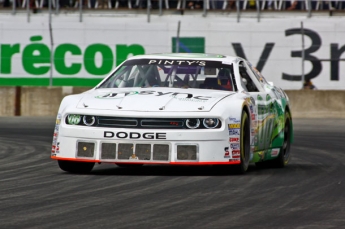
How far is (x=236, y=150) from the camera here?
9555mm

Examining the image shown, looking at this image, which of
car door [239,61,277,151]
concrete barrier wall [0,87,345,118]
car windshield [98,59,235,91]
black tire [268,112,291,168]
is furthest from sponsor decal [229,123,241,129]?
concrete barrier wall [0,87,345,118]

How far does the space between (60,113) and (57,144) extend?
1.00 ft

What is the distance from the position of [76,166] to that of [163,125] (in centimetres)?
113

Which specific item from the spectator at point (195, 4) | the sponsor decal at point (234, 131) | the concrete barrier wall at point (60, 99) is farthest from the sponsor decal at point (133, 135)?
the spectator at point (195, 4)

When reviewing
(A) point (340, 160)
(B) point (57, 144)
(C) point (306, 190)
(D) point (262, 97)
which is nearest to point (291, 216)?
(C) point (306, 190)

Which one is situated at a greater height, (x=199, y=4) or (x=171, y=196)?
(x=171, y=196)

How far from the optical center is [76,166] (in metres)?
9.97

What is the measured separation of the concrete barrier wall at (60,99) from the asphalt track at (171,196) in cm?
1238

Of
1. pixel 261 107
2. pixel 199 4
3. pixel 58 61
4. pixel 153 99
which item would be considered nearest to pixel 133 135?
pixel 153 99

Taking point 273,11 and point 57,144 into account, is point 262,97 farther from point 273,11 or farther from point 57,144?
point 273,11

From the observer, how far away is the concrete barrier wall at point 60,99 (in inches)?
976

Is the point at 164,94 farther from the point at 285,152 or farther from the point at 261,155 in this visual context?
the point at 285,152

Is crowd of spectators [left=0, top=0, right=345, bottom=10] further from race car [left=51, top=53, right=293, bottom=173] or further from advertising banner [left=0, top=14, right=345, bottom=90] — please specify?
race car [left=51, top=53, right=293, bottom=173]

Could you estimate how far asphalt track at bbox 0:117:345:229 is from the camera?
6.29m
